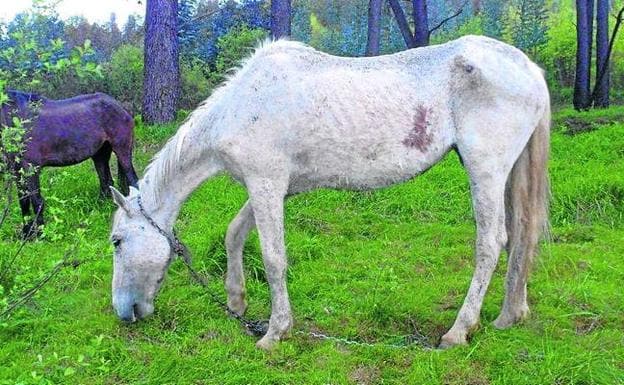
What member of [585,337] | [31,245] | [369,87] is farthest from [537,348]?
[31,245]

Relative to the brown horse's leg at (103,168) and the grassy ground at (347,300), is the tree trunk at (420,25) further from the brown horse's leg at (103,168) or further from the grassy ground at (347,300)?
the brown horse's leg at (103,168)

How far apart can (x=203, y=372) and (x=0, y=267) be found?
2096 mm

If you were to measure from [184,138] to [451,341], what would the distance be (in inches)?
84.2

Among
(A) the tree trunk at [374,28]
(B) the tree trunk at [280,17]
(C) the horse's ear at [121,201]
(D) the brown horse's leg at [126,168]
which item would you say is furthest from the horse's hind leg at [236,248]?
(A) the tree trunk at [374,28]

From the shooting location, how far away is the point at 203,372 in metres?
3.59

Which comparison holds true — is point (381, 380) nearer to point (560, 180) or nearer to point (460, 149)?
point (460, 149)

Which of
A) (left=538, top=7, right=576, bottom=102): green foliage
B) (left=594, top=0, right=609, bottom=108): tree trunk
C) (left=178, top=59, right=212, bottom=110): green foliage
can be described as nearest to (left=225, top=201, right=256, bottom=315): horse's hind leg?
(left=594, top=0, right=609, bottom=108): tree trunk

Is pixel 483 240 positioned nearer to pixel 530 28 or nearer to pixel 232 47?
pixel 232 47

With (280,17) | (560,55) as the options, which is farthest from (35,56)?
(560,55)

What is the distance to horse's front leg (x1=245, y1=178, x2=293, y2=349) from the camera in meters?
3.88

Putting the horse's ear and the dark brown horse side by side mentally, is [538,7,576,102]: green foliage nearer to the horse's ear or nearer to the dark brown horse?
the dark brown horse

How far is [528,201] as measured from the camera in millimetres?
4164

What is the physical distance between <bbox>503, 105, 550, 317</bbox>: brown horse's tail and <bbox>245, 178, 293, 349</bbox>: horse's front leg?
A: 4.91ft

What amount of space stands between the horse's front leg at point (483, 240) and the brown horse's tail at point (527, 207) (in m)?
0.25
